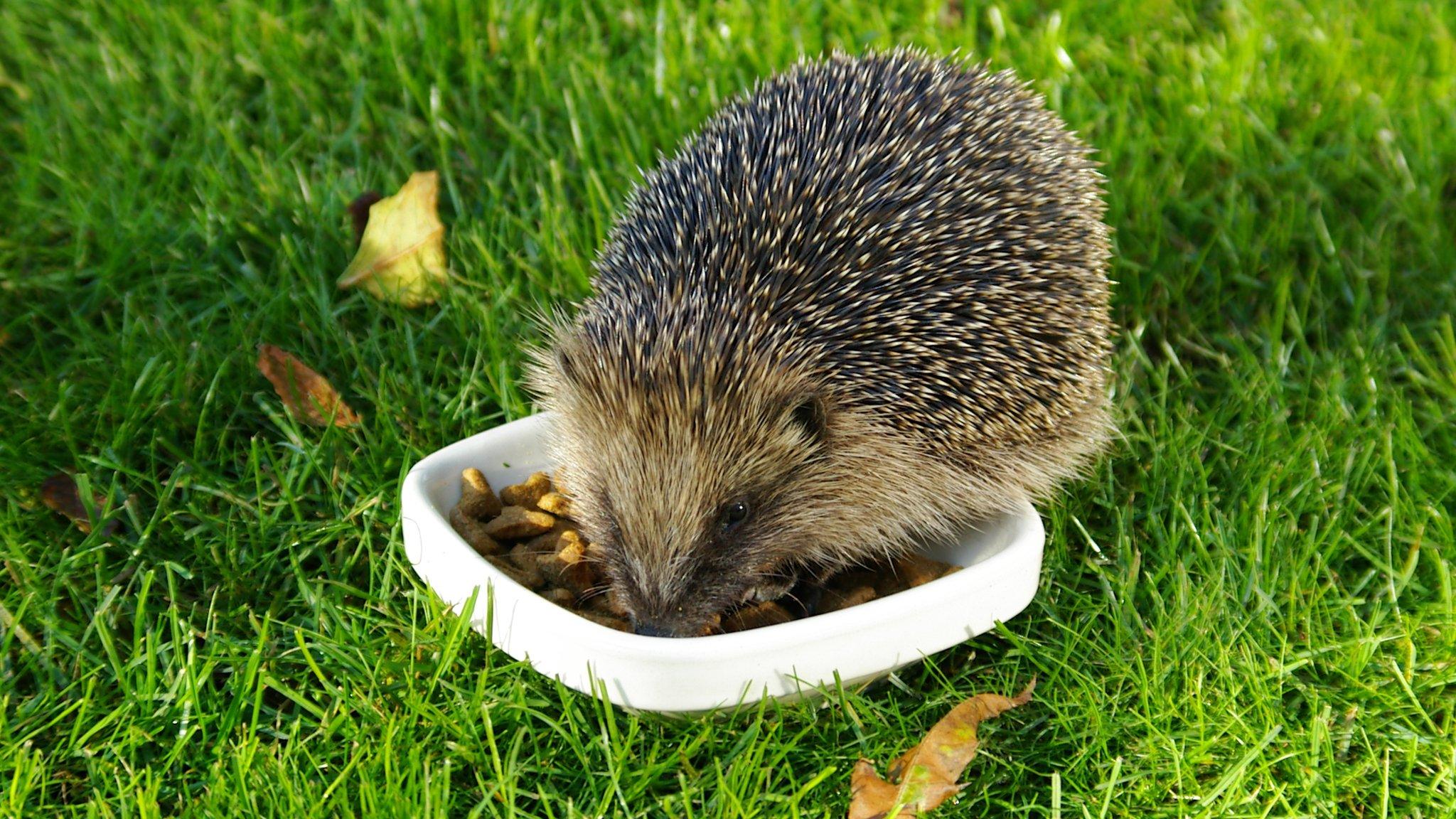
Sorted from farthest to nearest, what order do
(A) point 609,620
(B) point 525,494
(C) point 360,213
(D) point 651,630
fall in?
1. (C) point 360,213
2. (B) point 525,494
3. (A) point 609,620
4. (D) point 651,630

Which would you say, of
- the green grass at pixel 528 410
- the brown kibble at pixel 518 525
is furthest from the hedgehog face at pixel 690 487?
the green grass at pixel 528 410

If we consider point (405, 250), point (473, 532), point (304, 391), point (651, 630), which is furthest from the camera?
point (405, 250)

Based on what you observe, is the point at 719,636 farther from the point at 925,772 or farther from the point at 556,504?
the point at 556,504

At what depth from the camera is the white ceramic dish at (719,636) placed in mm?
2438

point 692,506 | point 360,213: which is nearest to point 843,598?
point 692,506

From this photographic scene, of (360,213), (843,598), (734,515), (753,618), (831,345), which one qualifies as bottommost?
(843,598)

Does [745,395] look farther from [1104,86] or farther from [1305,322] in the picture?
[1104,86]

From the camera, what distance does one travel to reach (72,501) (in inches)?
124

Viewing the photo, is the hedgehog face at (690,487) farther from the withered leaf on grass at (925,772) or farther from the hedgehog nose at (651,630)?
the withered leaf on grass at (925,772)

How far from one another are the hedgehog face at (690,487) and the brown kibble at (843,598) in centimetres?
17

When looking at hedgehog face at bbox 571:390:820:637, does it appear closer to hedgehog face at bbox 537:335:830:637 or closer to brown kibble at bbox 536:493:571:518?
hedgehog face at bbox 537:335:830:637

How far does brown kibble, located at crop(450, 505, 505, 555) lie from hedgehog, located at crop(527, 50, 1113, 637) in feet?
0.75

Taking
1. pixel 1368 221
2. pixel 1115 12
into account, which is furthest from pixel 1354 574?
pixel 1115 12

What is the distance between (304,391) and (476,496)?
80 cm
